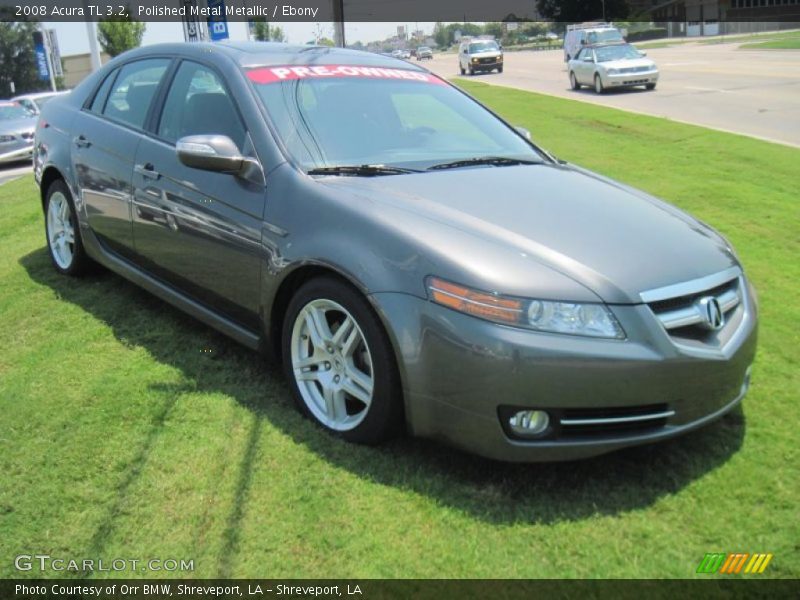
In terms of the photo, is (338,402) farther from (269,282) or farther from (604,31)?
(604,31)

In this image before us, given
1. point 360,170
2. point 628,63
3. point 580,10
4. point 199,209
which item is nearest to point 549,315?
point 360,170

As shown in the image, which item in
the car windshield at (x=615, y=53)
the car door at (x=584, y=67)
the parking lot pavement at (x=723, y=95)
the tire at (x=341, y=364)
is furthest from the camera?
the car door at (x=584, y=67)

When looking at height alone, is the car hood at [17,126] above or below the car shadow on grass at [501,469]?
above

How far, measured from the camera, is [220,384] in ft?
12.7

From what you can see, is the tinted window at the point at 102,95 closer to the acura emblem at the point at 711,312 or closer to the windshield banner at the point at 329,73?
the windshield banner at the point at 329,73

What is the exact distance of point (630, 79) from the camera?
22.3 metres

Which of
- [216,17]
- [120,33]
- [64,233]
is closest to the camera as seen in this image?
[64,233]

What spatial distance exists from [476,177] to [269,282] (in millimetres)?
1061

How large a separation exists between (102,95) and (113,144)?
2.25ft

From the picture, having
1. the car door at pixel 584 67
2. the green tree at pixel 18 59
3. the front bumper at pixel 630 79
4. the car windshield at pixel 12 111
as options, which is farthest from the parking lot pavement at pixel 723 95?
the green tree at pixel 18 59

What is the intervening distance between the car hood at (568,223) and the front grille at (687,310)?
2.4 inches

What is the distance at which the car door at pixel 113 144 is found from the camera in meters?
4.60

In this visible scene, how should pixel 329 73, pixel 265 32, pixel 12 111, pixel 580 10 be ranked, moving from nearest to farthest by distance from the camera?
pixel 329 73
pixel 12 111
pixel 265 32
pixel 580 10

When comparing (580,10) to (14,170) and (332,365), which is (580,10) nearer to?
Answer: (14,170)
